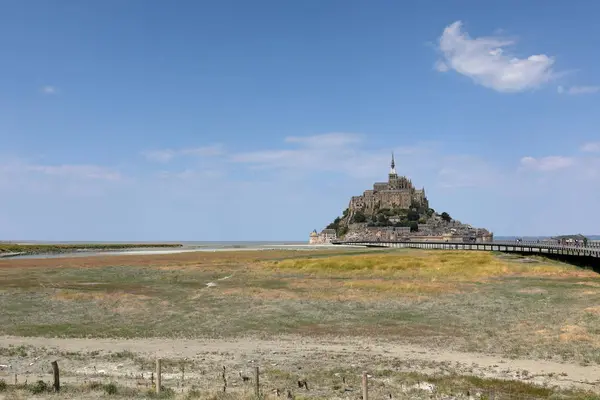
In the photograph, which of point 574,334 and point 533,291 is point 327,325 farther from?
point 533,291

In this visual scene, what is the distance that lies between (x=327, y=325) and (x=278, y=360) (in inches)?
345

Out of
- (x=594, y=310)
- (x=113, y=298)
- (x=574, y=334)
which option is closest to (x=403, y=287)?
(x=594, y=310)


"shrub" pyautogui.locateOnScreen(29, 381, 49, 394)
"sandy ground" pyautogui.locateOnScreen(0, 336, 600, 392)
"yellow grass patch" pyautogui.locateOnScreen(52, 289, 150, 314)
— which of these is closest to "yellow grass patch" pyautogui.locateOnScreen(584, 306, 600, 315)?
"sandy ground" pyautogui.locateOnScreen(0, 336, 600, 392)

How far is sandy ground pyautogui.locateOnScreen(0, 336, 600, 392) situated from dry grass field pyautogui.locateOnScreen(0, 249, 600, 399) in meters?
0.10

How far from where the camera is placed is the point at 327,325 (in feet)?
102

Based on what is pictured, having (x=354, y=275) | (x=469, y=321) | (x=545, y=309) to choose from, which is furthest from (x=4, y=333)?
(x=354, y=275)

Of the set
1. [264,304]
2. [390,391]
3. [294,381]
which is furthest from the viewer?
[264,304]

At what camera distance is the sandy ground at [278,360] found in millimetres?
19797

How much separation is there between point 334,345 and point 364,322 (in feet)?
20.6

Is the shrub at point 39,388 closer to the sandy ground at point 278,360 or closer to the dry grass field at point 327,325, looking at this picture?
the dry grass field at point 327,325

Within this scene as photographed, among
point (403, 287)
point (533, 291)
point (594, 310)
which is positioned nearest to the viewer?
point (594, 310)

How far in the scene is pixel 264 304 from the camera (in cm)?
3869

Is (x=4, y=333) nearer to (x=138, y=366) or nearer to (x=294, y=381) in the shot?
(x=138, y=366)

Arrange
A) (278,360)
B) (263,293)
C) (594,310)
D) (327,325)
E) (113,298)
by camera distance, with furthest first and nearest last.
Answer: (263,293) < (113,298) < (594,310) < (327,325) < (278,360)
